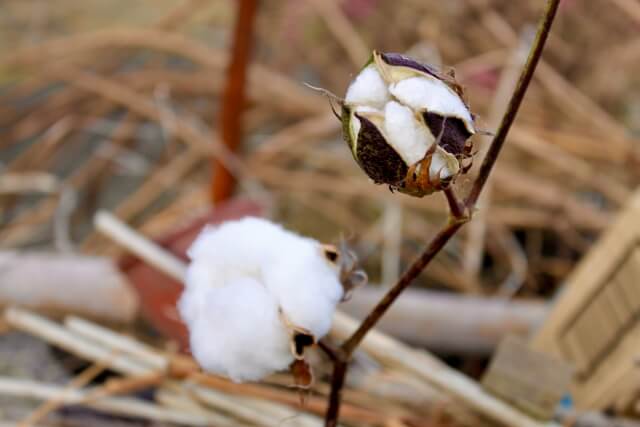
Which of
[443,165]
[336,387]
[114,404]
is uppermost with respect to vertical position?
[443,165]

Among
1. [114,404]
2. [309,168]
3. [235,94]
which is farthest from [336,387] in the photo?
[309,168]

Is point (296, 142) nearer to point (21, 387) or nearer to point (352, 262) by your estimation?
point (21, 387)

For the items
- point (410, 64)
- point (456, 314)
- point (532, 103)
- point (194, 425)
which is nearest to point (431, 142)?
Answer: point (410, 64)

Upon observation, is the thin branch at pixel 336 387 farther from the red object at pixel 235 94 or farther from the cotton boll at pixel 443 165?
the red object at pixel 235 94

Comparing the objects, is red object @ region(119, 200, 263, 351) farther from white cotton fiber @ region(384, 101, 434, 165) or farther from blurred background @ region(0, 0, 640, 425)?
white cotton fiber @ region(384, 101, 434, 165)

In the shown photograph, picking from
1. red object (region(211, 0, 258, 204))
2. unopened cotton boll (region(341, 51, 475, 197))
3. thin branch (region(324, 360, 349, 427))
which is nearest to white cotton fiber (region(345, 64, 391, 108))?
unopened cotton boll (region(341, 51, 475, 197))

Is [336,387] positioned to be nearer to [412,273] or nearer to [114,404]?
[412,273]
